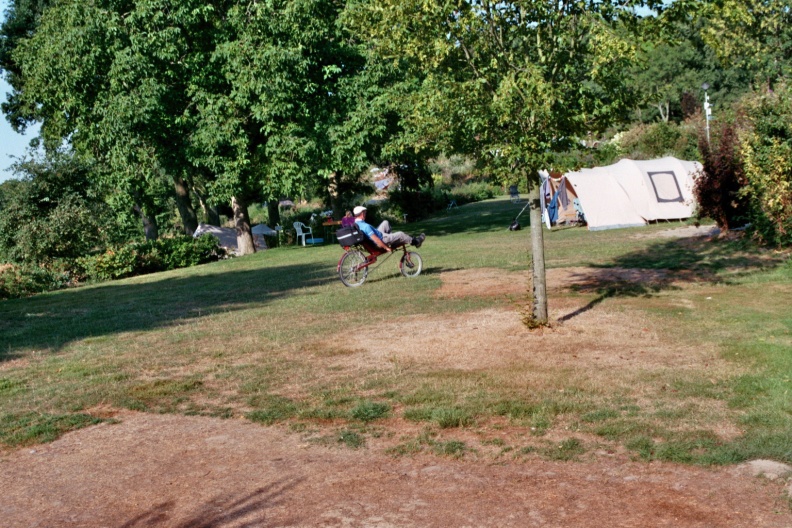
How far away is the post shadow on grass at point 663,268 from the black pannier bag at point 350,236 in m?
3.94

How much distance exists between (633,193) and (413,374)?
2204 cm

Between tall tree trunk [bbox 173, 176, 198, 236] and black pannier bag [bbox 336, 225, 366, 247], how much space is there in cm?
1877

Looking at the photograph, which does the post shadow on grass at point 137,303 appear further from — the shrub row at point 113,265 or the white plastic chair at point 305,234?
the white plastic chair at point 305,234

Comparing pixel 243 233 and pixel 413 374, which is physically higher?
pixel 243 233

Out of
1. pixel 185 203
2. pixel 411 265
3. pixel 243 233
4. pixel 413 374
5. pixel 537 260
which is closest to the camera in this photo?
pixel 413 374

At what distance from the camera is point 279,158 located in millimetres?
27172

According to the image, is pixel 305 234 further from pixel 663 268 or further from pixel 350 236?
pixel 663 268

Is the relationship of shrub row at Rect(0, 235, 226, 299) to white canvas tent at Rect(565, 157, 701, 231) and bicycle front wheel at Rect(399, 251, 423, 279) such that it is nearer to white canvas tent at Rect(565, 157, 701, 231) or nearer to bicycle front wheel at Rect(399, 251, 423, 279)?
bicycle front wheel at Rect(399, 251, 423, 279)

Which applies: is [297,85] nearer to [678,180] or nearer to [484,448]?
[678,180]

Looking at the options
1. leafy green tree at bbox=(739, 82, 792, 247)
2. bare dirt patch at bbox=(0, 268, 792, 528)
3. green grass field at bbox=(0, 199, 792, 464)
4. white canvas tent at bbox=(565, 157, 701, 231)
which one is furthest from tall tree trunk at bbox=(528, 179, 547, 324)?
white canvas tent at bbox=(565, 157, 701, 231)

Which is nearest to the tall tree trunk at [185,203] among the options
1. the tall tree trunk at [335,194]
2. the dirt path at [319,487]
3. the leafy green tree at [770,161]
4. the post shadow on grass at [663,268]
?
the tall tree trunk at [335,194]

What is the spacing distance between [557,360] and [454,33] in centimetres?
410

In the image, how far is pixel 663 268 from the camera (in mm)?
15922

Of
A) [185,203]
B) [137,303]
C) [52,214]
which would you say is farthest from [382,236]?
[185,203]
